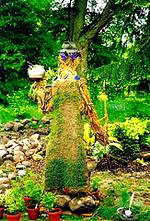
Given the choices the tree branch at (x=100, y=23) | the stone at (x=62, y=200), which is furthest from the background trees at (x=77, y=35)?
the stone at (x=62, y=200)

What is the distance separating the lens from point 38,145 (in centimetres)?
995

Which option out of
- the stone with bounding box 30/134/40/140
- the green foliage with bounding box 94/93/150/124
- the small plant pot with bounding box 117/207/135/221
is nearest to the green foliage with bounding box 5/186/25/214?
the small plant pot with bounding box 117/207/135/221

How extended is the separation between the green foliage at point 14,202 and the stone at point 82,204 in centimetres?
60

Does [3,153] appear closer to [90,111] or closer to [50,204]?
[90,111]

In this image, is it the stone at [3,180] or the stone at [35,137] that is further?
the stone at [35,137]

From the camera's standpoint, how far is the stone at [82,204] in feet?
21.2

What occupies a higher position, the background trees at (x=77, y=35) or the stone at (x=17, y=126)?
the background trees at (x=77, y=35)

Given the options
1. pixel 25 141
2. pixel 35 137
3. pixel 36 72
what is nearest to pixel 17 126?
pixel 35 137

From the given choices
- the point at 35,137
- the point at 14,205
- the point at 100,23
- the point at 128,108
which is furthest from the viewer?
the point at 100,23

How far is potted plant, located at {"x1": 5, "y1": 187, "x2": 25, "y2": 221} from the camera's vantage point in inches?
242

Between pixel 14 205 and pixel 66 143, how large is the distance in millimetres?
980

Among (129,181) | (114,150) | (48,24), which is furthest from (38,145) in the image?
(48,24)

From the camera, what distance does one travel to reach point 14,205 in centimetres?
626

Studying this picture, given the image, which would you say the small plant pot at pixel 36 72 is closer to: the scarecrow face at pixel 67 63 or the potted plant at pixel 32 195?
the scarecrow face at pixel 67 63
